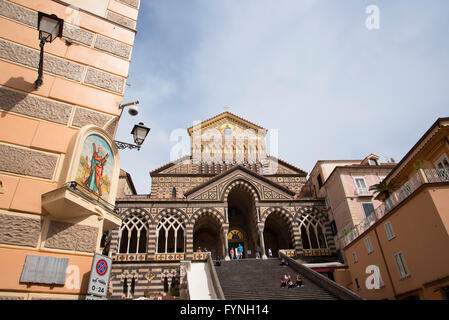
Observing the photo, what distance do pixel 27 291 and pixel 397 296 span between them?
55.8 feet

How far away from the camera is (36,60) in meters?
5.62

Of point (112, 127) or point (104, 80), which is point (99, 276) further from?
point (104, 80)

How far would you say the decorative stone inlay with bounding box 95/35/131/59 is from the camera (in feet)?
22.1

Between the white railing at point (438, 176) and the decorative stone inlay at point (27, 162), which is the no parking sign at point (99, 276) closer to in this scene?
the decorative stone inlay at point (27, 162)

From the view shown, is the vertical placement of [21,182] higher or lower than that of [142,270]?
lower

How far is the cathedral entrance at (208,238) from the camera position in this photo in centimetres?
2755

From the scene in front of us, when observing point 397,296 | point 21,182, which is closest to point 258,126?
point 397,296

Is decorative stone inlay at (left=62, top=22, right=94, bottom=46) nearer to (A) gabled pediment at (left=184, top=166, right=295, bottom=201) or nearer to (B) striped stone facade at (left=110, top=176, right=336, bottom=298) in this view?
(B) striped stone facade at (left=110, top=176, right=336, bottom=298)

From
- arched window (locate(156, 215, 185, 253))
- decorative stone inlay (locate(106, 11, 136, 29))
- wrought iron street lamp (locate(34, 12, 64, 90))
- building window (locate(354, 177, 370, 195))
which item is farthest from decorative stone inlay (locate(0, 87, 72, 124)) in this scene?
building window (locate(354, 177, 370, 195))

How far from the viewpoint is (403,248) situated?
47.3 ft

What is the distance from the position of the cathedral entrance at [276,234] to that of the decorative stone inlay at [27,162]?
78.3 ft

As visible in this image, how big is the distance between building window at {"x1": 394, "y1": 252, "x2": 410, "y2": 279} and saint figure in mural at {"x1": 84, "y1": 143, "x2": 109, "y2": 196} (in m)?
15.4

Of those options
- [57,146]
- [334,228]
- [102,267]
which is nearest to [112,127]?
[57,146]
